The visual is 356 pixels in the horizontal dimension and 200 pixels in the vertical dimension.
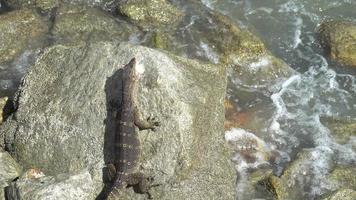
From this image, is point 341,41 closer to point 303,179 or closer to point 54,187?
point 303,179

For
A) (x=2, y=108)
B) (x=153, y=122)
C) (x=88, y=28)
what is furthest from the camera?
(x=88, y=28)

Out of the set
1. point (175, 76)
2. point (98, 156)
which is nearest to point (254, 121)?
point (175, 76)

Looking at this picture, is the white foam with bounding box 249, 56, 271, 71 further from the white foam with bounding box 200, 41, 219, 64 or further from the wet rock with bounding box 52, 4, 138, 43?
the wet rock with bounding box 52, 4, 138, 43

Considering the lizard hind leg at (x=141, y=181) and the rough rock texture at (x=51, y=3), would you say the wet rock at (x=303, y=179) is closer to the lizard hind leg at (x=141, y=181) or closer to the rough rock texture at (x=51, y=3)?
the lizard hind leg at (x=141, y=181)

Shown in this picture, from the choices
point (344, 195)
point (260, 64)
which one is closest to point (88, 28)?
point (260, 64)

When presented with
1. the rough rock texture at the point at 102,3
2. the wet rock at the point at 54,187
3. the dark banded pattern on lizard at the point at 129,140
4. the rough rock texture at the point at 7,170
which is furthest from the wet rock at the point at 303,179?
the rough rock texture at the point at 102,3

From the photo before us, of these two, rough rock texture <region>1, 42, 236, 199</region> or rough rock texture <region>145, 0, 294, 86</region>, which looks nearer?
rough rock texture <region>1, 42, 236, 199</region>

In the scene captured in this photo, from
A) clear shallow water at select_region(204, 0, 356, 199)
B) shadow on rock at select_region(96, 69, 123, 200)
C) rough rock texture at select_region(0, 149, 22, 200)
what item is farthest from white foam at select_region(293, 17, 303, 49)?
rough rock texture at select_region(0, 149, 22, 200)
